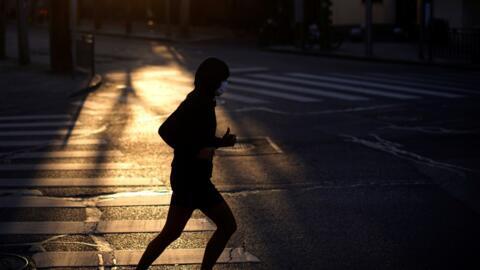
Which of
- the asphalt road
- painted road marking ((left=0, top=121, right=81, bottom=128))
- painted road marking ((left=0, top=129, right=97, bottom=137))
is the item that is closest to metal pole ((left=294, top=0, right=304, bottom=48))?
the asphalt road

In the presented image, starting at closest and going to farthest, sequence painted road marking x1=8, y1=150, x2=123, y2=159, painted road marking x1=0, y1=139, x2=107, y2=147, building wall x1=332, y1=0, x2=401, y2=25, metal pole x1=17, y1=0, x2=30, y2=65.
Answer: painted road marking x1=8, y1=150, x2=123, y2=159 → painted road marking x1=0, y1=139, x2=107, y2=147 → metal pole x1=17, y1=0, x2=30, y2=65 → building wall x1=332, y1=0, x2=401, y2=25

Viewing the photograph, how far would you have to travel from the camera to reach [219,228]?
6.30 metres

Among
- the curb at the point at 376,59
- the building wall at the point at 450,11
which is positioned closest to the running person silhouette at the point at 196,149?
the curb at the point at 376,59

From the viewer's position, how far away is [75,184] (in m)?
10.5

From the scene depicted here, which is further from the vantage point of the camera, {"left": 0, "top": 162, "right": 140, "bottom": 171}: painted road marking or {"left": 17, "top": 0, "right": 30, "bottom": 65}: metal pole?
{"left": 17, "top": 0, "right": 30, "bottom": 65}: metal pole

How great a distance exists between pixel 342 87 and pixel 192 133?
16.1 m

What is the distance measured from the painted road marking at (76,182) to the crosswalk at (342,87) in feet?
28.4

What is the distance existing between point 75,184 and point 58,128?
5013mm

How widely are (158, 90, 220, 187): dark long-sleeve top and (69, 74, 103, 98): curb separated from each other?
1462cm

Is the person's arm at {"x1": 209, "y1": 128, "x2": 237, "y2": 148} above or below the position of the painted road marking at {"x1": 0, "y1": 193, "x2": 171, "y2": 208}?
above

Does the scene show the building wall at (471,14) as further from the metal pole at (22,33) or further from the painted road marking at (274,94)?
the metal pole at (22,33)

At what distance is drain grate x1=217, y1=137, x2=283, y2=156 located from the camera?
1262cm

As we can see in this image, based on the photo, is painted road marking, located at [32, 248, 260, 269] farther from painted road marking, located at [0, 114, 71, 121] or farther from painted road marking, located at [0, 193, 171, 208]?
painted road marking, located at [0, 114, 71, 121]

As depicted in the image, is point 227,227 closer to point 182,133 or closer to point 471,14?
point 182,133
